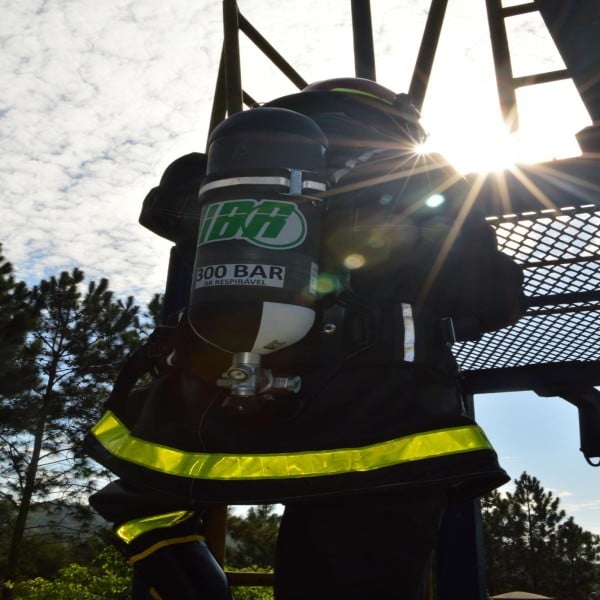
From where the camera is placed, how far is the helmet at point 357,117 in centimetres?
207

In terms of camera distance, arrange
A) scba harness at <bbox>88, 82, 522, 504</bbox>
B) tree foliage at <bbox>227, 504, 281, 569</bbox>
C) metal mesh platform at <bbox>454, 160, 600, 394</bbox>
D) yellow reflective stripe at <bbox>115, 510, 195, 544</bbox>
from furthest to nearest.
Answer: tree foliage at <bbox>227, 504, 281, 569</bbox> < metal mesh platform at <bbox>454, 160, 600, 394</bbox> < yellow reflective stripe at <bbox>115, 510, 195, 544</bbox> < scba harness at <bbox>88, 82, 522, 504</bbox>

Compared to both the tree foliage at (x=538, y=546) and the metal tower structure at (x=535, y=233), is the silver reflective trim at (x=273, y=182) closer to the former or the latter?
the metal tower structure at (x=535, y=233)

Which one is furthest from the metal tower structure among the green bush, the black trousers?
the green bush

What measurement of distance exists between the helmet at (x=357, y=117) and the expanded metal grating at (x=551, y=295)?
0.69m

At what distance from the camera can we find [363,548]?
1.47 m

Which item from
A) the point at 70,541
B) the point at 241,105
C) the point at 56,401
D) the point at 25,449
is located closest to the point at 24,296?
the point at 56,401

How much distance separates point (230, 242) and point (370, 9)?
3265 mm

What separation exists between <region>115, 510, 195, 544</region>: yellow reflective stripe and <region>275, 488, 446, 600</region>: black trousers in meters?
0.47

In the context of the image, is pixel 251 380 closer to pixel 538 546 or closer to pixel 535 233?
pixel 535 233

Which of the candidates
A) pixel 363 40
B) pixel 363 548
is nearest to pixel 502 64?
pixel 363 40

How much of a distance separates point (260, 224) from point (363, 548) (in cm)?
82

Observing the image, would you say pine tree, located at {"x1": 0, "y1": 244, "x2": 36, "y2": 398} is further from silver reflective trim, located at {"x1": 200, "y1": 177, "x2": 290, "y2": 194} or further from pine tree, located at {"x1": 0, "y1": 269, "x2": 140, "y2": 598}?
silver reflective trim, located at {"x1": 200, "y1": 177, "x2": 290, "y2": 194}

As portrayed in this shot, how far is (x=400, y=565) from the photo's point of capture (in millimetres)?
1451

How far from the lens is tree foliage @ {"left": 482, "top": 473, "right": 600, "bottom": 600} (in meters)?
53.1
